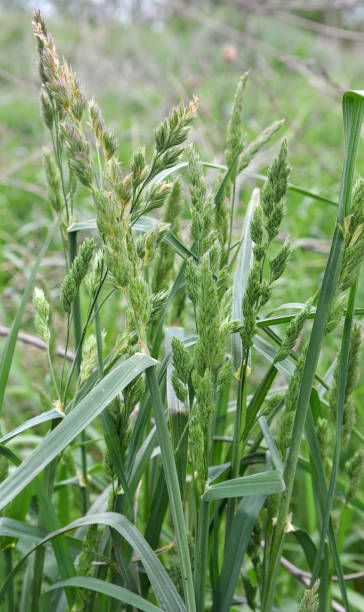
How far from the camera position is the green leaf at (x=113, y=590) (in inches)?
20.0

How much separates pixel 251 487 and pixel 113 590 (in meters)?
0.16

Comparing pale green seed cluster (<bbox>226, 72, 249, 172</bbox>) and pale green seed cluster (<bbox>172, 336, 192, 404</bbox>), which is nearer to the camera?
pale green seed cluster (<bbox>172, 336, 192, 404</bbox>)

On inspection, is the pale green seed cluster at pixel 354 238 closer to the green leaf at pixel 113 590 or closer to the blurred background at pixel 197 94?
the blurred background at pixel 197 94

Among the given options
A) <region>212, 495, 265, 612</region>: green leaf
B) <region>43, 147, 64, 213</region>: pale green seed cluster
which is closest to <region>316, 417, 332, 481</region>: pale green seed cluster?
<region>212, 495, 265, 612</region>: green leaf

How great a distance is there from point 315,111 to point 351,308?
3.99 metres

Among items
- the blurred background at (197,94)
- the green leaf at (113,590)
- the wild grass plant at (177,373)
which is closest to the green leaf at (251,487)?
the wild grass plant at (177,373)

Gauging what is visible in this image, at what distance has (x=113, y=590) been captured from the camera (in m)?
0.53

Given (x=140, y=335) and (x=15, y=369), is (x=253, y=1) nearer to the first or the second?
(x=15, y=369)

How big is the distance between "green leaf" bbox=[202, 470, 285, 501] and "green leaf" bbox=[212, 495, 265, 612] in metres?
0.10

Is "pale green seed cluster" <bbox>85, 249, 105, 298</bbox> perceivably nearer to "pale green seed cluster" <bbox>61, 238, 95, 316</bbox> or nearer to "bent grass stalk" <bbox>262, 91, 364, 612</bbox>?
"pale green seed cluster" <bbox>61, 238, 95, 316</bbox>

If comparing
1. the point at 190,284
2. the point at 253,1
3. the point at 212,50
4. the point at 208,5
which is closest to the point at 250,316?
the point at 190,284

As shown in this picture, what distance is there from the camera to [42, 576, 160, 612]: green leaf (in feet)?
1.67

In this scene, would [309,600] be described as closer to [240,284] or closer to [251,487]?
[251,487]

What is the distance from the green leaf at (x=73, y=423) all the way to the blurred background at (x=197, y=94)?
0.20m
